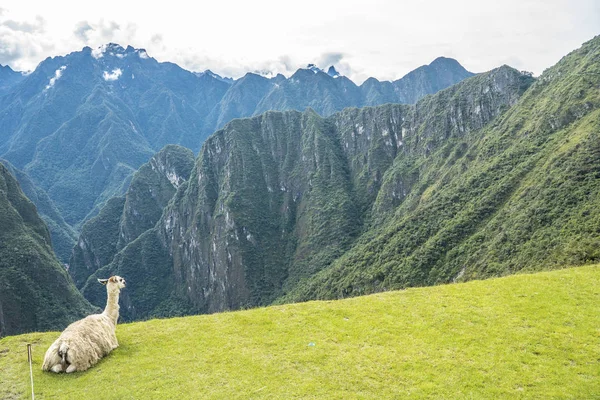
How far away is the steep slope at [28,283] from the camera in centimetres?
10862

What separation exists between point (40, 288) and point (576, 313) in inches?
5545

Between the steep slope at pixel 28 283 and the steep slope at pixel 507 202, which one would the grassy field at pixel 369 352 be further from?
the steep slope at pixel 28 283

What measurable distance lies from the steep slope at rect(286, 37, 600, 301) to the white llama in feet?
171

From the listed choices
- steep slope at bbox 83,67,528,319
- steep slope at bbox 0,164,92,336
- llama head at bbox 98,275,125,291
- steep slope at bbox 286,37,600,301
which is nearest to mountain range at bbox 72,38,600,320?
steep slope at bbox 286,37,600,301

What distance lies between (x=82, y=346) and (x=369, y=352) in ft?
39.1

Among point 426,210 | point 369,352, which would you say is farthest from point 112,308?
point 426,210

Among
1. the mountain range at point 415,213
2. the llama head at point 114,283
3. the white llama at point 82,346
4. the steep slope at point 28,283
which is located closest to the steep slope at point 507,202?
the mountain range at point 415,213

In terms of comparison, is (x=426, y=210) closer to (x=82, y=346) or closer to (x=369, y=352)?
(x=369, y=352)

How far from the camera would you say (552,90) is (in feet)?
372

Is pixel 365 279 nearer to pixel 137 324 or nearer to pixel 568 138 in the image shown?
pixel 568 138

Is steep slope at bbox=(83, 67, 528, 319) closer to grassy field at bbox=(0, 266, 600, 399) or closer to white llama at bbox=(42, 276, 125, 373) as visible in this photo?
grassy field at bbox=(0, 266, 600, 399)

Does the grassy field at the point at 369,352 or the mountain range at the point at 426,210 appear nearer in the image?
the grassy field at the point at 369,352

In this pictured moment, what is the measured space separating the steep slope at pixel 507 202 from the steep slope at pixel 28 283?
7668 cm

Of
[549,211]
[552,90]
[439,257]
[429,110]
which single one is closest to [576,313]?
[549,211]
